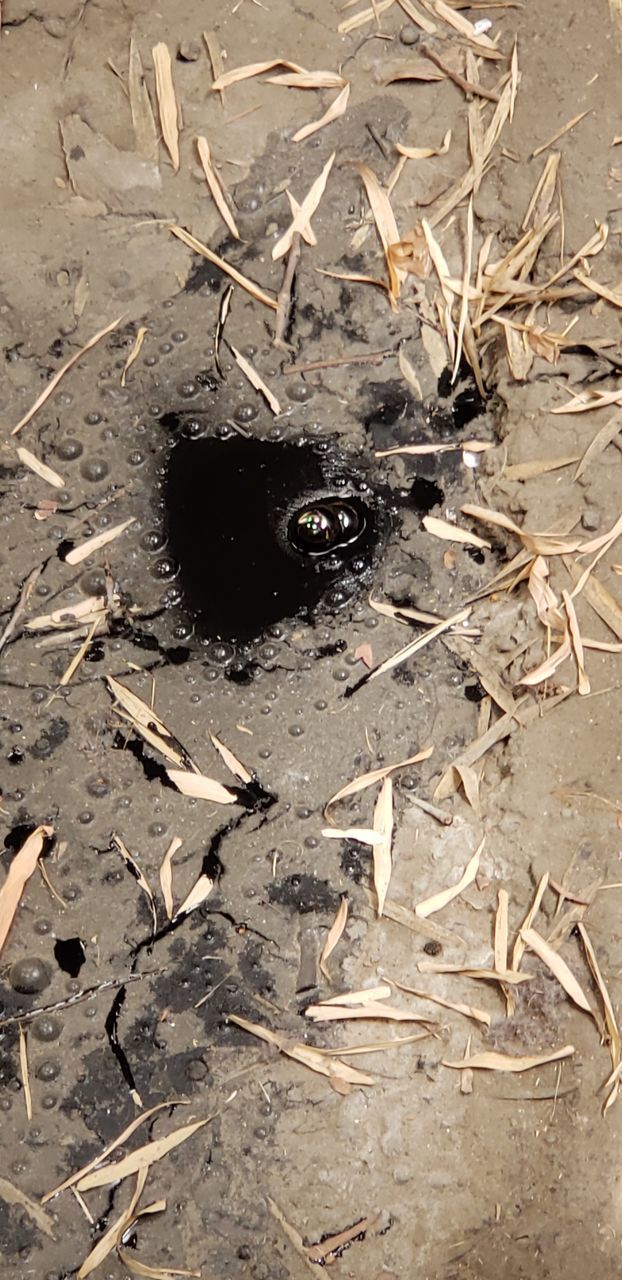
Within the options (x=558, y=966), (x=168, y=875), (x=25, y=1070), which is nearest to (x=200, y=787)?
(x=168, y=875)

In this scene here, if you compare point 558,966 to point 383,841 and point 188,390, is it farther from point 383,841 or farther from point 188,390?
point 188,390

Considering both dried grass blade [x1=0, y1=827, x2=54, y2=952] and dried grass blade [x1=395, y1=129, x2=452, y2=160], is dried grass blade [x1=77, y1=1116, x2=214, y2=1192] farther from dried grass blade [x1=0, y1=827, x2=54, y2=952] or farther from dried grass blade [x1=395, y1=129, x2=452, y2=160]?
dried grass blade [x1=395, y1=129, x2=452, y2=160]

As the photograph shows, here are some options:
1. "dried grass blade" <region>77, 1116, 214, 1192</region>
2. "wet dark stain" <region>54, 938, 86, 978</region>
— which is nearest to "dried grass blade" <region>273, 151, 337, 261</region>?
"wet dark stain" <region>54, 938, 86, 978</region>

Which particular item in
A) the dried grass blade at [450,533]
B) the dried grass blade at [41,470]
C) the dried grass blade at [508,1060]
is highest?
the dried grass blade at [41,470]

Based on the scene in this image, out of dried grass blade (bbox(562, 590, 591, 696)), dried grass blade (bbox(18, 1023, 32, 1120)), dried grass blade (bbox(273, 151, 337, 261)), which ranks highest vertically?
dried grass blade (bbox(273, 151, 337, 261))

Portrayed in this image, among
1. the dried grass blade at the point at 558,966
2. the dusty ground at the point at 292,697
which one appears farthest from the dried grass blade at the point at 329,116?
the dried grass blade at the point at 558,966

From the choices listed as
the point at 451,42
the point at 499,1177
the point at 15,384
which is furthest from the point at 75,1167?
the point at 451,42

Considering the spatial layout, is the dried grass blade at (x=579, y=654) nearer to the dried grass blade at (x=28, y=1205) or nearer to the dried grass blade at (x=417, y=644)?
the dried grass blade at (x=417, y=644)
